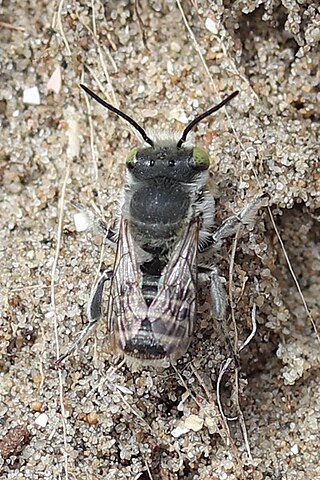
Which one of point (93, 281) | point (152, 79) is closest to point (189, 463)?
point (93, 281)

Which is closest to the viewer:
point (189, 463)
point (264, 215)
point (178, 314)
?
point (178, 314)

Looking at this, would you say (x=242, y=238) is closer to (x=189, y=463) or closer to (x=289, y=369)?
(x=289, y=369)

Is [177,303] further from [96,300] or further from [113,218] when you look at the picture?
[113,218]

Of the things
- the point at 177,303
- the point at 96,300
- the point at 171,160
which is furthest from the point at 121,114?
the point at 177,303

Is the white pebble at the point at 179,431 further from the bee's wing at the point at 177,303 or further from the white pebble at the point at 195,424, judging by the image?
the bee's wing at the point at 177,303

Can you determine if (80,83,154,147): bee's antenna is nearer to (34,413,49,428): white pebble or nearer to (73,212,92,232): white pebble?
(73,212,92,232): white pebble

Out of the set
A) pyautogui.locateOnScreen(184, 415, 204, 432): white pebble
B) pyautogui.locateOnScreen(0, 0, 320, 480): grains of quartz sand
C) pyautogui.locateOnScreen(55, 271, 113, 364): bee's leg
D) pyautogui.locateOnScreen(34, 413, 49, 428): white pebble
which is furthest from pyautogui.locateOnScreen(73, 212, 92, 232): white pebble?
pyautogui.locateOnScreen(184, 415, 204, 432): white pebble
